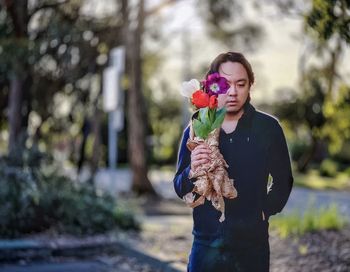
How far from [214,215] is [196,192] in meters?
0.15

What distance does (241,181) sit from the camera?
362 centimetres

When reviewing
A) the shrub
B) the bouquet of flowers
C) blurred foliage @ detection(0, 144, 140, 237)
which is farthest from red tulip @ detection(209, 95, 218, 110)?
the shrub

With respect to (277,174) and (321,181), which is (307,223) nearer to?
(277,174)

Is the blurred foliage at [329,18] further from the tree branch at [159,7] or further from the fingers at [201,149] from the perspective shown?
the tree branch at [159,7]

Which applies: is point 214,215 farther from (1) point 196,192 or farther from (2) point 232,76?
(2) point 232,76

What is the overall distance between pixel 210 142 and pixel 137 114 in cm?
1667

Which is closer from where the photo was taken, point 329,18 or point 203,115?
point 203,115

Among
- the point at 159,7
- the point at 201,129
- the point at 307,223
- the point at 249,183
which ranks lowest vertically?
the point at 307,223

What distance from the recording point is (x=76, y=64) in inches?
811

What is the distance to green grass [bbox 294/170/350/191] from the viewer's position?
1154 inches

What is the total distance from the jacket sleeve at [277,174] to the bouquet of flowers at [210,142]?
247 mm

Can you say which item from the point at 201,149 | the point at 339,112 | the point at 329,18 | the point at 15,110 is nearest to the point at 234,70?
the point at 201,149

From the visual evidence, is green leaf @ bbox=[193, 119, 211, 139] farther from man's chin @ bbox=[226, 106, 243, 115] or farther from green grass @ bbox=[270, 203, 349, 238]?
green grass @ bbox=[270, 203, 349, 238]

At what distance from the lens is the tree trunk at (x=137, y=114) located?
19938 mm
